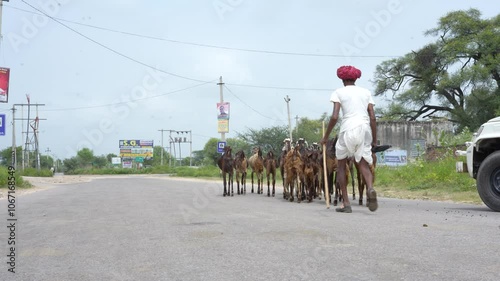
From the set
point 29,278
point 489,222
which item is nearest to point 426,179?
point 489,222

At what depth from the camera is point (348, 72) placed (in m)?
8.73

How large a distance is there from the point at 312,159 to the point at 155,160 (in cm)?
14197

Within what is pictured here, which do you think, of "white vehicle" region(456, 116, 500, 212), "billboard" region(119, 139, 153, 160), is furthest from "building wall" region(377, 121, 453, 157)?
"billboard" region(119, 139, 153, 160)

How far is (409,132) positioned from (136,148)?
76.2 metres

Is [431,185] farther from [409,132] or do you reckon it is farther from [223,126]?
[223,126]

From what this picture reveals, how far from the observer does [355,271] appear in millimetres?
4180

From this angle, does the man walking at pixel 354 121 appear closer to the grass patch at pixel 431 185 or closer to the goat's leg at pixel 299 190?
Result: the goat's leg at pixel 299 190

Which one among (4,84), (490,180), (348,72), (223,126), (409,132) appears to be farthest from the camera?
(223,126)

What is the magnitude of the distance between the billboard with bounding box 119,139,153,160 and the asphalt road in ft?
337

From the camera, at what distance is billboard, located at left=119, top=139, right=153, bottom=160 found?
10825cm

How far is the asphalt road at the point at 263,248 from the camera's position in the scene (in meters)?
4.25

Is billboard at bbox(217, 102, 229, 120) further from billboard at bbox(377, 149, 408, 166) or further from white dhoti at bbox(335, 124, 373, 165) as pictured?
white dhoti at bbox(335, 124, 373, 165)

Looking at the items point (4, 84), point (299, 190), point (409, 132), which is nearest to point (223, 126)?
point (409, 132)

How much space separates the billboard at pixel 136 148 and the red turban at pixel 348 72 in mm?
102908
